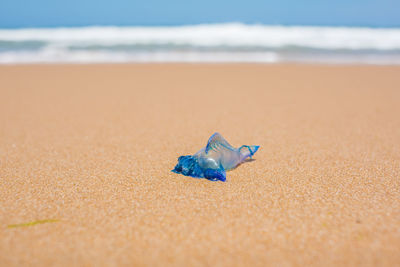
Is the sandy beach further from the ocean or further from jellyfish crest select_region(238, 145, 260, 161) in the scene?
the ocean

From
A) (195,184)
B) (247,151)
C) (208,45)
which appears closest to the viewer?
(195,184)

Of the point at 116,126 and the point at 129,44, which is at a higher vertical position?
the point at 129,44

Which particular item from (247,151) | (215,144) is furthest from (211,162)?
(247,151)

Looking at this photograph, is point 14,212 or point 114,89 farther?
point 114,89

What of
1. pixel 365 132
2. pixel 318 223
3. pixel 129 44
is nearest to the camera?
pixel 318 223

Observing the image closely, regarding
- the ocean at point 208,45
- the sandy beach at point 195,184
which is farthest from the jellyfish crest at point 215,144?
the ocean at point 208,45

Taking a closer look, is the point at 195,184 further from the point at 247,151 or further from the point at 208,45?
the point at 208,45

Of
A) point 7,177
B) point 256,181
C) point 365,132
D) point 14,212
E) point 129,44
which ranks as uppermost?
point 129,44

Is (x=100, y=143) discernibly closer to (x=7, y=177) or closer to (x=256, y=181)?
(x=7, y=177)

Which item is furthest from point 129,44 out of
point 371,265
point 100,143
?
point 371,265
